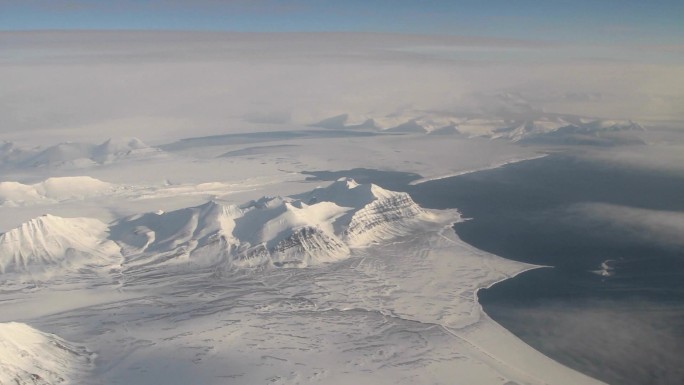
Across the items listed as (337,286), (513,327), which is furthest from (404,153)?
(513,327)

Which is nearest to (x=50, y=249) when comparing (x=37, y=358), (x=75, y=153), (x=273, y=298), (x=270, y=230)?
(x=270, y=230)

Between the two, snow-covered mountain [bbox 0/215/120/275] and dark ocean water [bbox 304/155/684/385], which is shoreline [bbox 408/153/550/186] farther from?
snow-covered mountain [bbox 0/215/120/275]

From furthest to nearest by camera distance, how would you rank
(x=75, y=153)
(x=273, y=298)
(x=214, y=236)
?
1. (x=75, y=153)
2. (x=214, y=236)
3. (x=273, y=298)

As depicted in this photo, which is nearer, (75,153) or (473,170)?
(473,170)

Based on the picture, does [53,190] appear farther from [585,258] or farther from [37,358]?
[585,258]

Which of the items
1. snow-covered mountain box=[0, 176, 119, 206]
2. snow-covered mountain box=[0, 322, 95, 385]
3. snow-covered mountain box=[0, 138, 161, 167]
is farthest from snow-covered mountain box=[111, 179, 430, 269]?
snow-covered mountain box=[0, 138, 161, 167]

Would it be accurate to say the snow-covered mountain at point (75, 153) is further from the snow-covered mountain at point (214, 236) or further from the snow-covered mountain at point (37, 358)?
the snow-covered mountain at point (37, 358)

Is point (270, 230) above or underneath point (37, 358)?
above

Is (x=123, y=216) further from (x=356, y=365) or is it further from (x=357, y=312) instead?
(x=356, y=365)
